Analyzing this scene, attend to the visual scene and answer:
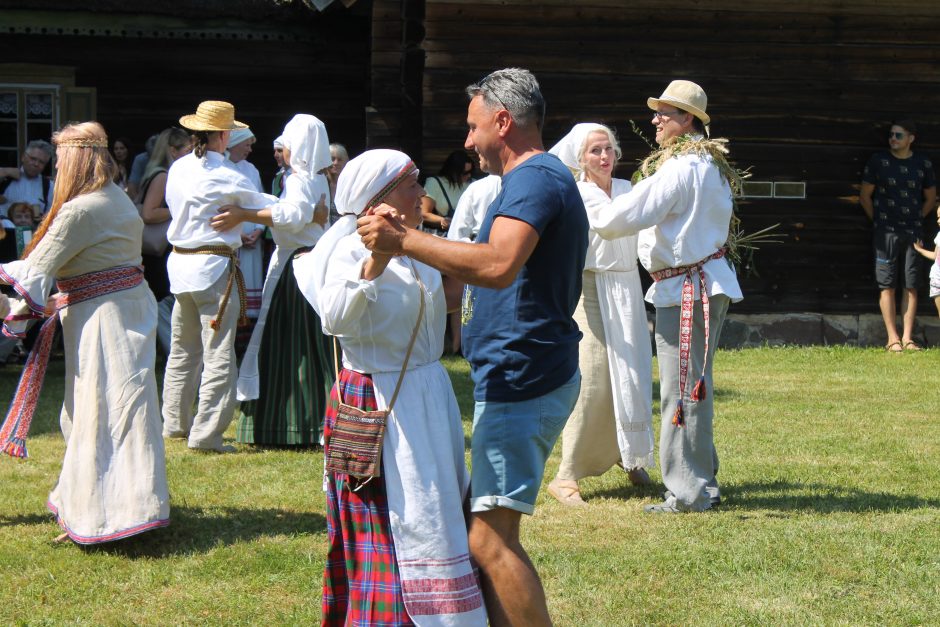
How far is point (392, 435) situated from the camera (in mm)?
3777

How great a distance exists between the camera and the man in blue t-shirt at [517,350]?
3.73 metres

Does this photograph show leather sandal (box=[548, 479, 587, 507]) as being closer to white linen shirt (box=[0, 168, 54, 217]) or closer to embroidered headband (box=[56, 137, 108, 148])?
embroidered headband (box=[56, 137, 108, 148])

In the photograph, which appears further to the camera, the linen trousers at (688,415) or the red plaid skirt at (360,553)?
the linen trousers at (688,415)

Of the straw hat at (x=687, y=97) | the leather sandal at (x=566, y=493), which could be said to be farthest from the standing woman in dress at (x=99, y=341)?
the straw hat at (x=687, y=97)

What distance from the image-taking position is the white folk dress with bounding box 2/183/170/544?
17.1 ft

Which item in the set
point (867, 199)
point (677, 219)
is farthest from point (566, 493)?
point (867, 199)

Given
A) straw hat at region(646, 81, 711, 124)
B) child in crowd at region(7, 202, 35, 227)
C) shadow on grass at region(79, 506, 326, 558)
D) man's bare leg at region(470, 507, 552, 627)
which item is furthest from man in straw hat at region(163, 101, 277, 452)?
child in crowd at region(7, 202, 35, 227)

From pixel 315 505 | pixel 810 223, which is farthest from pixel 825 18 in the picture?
pixel 315 505

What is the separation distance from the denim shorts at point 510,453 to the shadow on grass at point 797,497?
8.35 feet

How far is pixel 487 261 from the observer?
11.6 feet

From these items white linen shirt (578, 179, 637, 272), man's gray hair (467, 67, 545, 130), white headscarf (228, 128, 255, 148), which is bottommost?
white linen shirt (578, 179, 637, 272)

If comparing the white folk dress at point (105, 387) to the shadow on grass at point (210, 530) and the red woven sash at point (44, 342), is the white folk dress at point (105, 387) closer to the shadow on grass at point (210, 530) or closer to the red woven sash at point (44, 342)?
the red woven sash at point (44, 342)

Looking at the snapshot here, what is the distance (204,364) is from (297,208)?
46.6 inches

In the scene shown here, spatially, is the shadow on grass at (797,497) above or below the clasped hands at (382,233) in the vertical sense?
below
